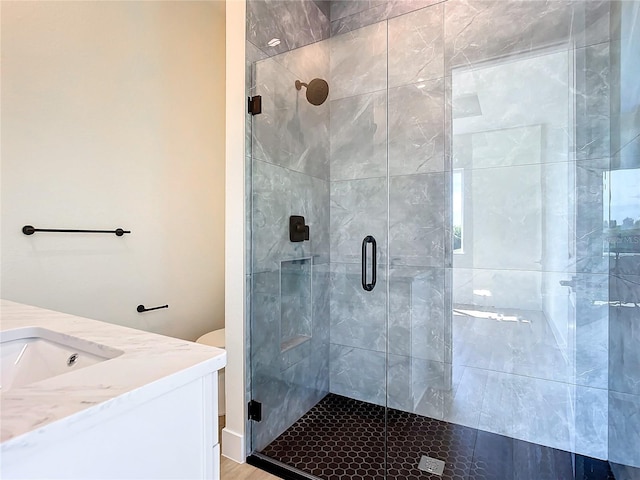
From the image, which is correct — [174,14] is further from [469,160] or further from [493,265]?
[493,265]

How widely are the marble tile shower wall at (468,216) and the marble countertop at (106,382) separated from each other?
1.59 m

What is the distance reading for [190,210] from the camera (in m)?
2.34

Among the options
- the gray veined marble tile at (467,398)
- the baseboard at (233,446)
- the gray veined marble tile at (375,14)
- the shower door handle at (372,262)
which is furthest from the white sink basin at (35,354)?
the gray veined marble tile at (375,14)

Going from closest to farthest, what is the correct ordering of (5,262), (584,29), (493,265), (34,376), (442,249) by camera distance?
(34,376) < (5,262) < (584,29) < (493,265) < (442,249)

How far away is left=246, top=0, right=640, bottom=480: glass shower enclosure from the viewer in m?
1.65

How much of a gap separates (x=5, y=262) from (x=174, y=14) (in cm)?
170

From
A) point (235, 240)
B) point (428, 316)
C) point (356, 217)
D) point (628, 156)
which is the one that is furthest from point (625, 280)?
point (235, 240)

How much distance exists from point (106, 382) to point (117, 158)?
1.64m

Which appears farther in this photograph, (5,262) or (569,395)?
(569,395)

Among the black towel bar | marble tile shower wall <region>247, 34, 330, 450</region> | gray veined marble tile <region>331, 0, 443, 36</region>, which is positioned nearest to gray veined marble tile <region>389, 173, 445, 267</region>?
marble tile shower wall <region>247, 34, 330, 450</region>

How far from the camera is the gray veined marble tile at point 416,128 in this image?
6.74 feet

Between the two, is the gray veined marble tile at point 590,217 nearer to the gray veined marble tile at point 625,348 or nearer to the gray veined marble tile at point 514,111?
the gray veined marble tile at point 514,111

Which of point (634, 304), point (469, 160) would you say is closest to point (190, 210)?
point (469, 160)

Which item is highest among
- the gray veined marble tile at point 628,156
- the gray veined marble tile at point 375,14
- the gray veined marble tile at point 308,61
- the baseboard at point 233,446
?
the gray veined marble tile at point 375,14
